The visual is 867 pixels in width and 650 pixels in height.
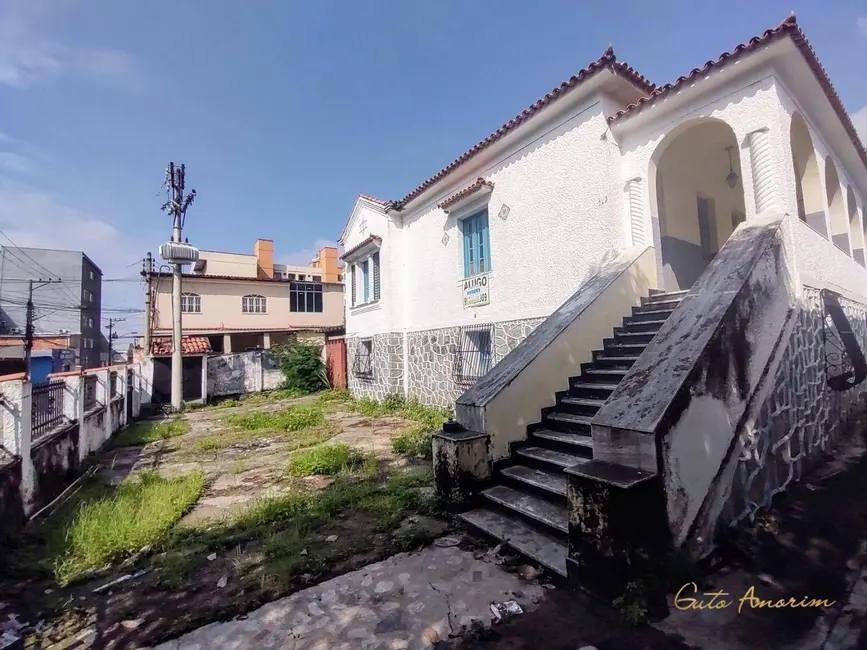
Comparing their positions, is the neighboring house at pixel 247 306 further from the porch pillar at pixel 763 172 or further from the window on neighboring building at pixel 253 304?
the porch pillar at pixel 763 172

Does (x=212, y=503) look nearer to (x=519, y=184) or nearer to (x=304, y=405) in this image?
(x=519, y=184)

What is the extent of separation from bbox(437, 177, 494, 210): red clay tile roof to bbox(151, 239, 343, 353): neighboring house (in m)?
11.9

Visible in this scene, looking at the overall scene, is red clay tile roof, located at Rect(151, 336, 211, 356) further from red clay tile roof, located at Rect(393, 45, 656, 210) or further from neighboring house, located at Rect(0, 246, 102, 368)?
neighboring house, located at Rect(0, 246, 102, 368)

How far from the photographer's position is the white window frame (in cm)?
2559

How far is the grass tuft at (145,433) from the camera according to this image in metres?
9.03

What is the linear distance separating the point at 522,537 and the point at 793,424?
3.46 m

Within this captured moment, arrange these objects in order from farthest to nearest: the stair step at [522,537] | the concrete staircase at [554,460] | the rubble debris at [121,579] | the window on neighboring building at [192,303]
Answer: the window on neighboring building at [192,303], the concrete staircase at [554,460], the rubble debris at [121,579], the stair step at [522,537]

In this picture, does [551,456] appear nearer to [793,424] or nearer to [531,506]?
[531,506]

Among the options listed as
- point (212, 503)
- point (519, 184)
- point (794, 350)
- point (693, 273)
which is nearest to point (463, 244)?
point (519, 184)

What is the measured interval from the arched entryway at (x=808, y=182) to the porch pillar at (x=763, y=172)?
180 cm

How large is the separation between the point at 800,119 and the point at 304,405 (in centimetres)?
1355

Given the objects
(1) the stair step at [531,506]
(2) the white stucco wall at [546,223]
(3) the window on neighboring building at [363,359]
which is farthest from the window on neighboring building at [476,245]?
(1) the stair step at [531,506]

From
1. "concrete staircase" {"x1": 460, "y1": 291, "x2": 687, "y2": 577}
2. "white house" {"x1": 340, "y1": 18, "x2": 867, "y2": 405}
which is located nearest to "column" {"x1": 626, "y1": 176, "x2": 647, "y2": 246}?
"white house" {"x1": 340, "y1": 18, "x2": 867, "y2": 405}

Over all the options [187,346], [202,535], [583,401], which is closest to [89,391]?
[202,535]
